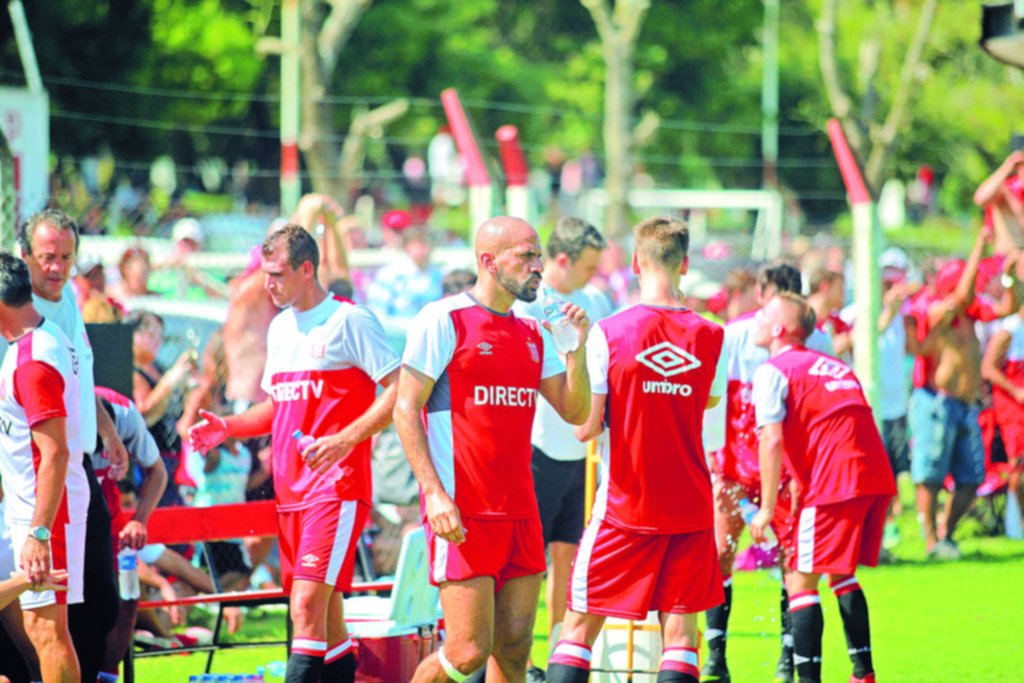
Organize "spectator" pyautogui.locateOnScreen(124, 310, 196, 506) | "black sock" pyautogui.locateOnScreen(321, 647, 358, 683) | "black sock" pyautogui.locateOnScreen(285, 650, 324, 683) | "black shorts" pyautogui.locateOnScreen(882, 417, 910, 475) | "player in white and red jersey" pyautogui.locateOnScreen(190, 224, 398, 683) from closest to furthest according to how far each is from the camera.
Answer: "black sock" pyautogui.locateOnScreen(285, 650, 324, 683) < "player in white and red jersey" pyautogui.locateOnScreen(190, 224, 398, 683) < "black sock" pyautogui.locateOnScreen(321, 647, 358, 683) < "spectator" pyautogui.locateOnScreen(124, 310, 196, 506) < "black shorts" pyautogui.locateOnScreen(882, 417, 910, 475)

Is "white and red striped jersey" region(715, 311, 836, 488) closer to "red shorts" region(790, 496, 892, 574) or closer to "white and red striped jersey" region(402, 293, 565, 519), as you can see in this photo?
"red shorts" region(790, 496, 892, 574)

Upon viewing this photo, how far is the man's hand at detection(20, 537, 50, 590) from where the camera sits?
6090mm

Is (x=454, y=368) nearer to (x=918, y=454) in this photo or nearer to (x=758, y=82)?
(x=918, y=454)

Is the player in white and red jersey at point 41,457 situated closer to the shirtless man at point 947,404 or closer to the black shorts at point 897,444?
the shirtless man at point 947,404

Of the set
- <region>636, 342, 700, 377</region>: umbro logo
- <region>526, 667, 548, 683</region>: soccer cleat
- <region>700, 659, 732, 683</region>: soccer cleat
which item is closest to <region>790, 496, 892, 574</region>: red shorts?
<region>700, 659, 732, 683</region>: soccer cleat

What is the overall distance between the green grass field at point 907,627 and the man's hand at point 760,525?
83cm

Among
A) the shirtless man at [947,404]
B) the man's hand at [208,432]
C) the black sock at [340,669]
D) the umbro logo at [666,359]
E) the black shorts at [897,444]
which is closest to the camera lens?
the umbro logo at [666,359]

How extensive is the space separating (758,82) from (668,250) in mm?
43066

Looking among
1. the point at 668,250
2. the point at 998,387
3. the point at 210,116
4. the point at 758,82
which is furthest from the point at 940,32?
the point at 668,250

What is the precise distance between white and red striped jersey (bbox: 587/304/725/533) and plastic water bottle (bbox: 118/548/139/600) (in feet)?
7.86

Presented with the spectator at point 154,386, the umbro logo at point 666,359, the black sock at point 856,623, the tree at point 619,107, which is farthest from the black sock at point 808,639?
the tree at point 619,107

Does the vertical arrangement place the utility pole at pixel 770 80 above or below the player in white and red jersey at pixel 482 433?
above

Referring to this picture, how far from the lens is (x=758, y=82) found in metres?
48.3

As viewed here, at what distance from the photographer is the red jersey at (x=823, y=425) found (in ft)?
24.4
